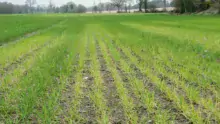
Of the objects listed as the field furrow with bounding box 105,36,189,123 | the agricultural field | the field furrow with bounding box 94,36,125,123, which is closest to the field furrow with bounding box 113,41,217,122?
the agricultural field

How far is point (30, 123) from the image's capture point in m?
5.94

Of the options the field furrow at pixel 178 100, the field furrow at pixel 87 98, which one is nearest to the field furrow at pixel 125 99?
the field furrow at pixel 87 98

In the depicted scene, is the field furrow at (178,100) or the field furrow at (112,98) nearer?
the field furrow at (178,100)

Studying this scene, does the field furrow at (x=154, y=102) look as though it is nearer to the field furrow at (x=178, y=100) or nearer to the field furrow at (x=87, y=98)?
the field furrow at (x=178, y=100)

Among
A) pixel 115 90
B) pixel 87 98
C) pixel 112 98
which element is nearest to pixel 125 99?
pixel 112 98

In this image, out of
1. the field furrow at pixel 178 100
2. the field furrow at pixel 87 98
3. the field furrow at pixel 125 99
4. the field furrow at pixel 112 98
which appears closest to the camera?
the field furrow at pixel 178 100

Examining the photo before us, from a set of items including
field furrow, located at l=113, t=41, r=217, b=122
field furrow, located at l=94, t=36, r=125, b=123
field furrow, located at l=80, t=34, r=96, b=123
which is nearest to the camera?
field furrow, located at l=113, t=41, r=217, b=122

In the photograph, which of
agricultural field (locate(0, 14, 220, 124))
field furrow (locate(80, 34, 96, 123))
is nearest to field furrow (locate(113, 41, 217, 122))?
agricultural field (locate(0, 14, 220, 124))

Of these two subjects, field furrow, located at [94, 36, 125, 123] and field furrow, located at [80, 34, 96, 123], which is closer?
field furrow, located at [94, 36, 125, 123]

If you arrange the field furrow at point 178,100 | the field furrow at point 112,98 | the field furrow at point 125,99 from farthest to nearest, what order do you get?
the field furrow at point 112,98
the field furrow at point 125,99
the field furrow at point 178,100

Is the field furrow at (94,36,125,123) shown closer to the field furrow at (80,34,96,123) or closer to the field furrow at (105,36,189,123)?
the field furrow at (80,34,96,123)

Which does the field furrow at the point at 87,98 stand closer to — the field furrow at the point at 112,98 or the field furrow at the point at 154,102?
the field furrow at the point at 112,98

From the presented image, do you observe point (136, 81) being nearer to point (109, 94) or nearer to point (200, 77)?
point (109, 94)

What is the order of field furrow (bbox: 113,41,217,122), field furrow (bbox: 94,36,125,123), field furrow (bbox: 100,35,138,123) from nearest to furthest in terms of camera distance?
field furrow (bbox: 113,41,217,122)
field furrow (bbox: 100,35,138,123)
field furrow (bbox: 94,36,125,123)
